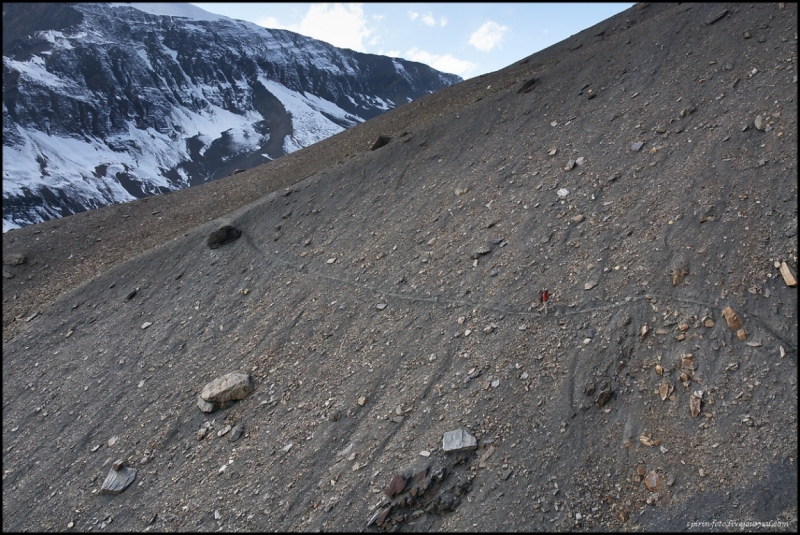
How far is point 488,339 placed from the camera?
10.4m

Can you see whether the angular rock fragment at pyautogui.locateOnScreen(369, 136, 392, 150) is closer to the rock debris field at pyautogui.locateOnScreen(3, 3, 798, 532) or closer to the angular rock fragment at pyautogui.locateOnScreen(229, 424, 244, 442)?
the rock debris field at pyautogui.locateOnScreen(3, 3, 798, 532)

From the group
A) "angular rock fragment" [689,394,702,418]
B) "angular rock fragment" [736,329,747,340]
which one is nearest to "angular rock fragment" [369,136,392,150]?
"angular rock fragment" [736,329,747,340]

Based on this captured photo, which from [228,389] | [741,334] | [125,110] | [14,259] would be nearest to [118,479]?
[228,389]

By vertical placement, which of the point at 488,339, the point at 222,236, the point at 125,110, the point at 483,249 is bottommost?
the point at 488,339

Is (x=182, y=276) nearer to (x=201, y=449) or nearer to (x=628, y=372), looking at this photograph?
(x=201, y=449)

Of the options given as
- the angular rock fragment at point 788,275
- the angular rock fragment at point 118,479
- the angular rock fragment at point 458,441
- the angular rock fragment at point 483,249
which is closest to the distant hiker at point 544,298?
the angular rock fragment at point 483,249

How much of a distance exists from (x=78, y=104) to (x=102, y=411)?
18405 cm

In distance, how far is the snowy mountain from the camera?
13375 centimetres

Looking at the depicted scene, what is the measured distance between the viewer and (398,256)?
14.8 m

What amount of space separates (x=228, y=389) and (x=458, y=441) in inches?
250

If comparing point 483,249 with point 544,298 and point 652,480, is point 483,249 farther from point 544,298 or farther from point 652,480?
point 652,480

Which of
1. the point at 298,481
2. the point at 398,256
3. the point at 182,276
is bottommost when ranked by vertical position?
the point at 298,481

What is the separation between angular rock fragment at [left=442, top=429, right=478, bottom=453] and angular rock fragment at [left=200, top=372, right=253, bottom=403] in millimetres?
5634

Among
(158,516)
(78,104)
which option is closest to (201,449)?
(158,516)
